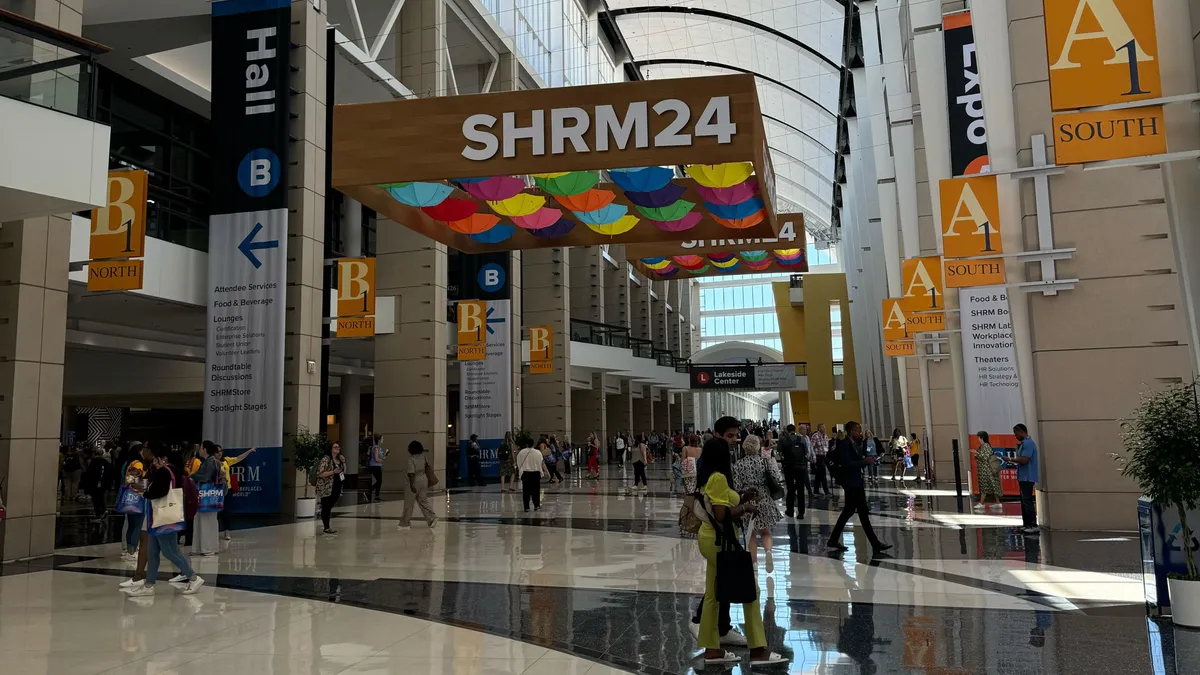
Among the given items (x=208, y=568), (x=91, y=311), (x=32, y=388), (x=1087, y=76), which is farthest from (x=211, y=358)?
(x=1087, y=76)

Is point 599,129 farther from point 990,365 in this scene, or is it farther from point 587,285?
point 587,285

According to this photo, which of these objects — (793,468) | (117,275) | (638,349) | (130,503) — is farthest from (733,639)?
(638,349)

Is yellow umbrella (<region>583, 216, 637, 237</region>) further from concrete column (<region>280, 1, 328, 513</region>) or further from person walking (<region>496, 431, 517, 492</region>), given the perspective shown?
person walking (<region>496, 431, 517, 492</region>)

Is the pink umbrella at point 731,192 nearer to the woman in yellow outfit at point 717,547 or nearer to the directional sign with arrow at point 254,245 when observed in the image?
the directional sign with arrow at point 254,245

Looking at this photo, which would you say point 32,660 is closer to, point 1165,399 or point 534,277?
point 1165,399

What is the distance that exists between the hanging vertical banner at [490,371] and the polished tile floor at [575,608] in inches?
575

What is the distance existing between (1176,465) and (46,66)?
12122mm

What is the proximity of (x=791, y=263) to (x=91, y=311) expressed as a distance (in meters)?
19.6

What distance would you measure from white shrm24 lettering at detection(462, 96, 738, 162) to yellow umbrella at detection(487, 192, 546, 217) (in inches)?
112

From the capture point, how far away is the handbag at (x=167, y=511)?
29.0 ft

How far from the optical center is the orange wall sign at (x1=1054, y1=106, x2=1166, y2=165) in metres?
7.57

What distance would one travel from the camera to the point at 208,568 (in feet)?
35.4

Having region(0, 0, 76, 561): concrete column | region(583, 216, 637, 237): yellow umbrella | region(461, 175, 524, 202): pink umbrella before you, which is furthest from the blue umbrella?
region(0, 0, 76, 561): concrete column

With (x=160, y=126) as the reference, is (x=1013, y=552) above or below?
below
